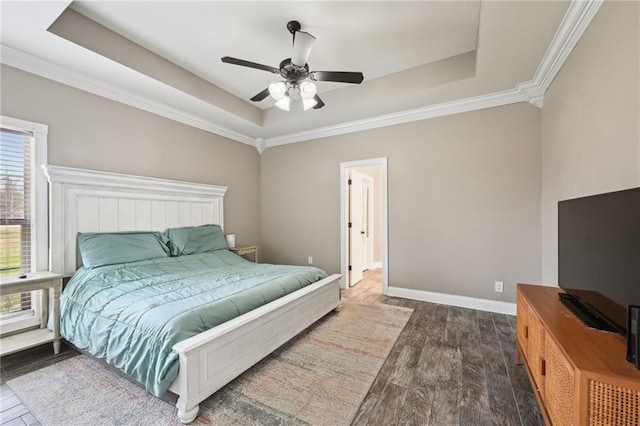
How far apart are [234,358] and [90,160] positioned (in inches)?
106

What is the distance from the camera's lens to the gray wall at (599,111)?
146 centimetres

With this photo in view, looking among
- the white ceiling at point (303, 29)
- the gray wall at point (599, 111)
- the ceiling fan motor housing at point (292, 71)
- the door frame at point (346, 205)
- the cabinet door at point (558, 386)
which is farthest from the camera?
the door frame at point (346, 205)

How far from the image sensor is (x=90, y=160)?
2943 mm

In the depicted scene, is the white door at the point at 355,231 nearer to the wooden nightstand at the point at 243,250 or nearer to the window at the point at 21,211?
the wooden nightstand at the point at 243,250

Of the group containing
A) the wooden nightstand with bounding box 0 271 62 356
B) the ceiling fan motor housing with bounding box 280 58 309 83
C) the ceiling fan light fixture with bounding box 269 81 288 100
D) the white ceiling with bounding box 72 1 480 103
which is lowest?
the wooden nightstand with bounding box 0 271 62 356

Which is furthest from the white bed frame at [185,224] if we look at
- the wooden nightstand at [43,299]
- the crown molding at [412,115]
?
the crown molding at [412,115]

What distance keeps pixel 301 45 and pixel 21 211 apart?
3028 mm

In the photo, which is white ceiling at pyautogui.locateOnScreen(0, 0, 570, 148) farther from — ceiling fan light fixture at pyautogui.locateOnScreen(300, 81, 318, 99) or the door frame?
the door frame

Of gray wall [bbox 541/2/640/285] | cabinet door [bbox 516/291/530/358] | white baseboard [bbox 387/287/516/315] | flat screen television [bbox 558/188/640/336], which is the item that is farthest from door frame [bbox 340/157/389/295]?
flat screen television [bbox 558/188/640/336]

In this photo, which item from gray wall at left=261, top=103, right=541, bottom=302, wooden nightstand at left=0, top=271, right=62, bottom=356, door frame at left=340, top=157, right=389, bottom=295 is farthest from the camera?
door frame at left=340, top=157, right=389, bottom=295

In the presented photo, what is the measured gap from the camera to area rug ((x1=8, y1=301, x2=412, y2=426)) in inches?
64.1

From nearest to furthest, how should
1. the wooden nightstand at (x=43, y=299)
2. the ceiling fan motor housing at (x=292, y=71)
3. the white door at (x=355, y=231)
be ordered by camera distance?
the wooden nightstand at (x=43, y=299) < the ceiling fan motor housing at (x=292, y=71) < the white door at (x=355, y=231)

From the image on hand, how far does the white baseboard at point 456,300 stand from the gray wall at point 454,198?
0.07 meters

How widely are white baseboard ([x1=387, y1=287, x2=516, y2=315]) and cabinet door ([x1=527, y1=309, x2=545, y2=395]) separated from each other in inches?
67.0
